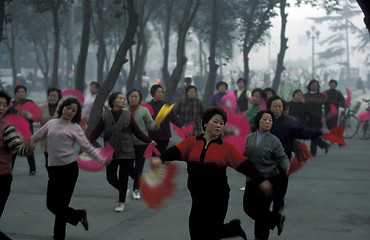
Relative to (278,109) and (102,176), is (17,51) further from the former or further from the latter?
(278,109)

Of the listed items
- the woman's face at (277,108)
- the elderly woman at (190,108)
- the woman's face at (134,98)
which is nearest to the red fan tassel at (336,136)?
the woman's face at (277,108)

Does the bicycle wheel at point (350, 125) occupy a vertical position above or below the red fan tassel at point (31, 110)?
below

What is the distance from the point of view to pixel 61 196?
273 inches

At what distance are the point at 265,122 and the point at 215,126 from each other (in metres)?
1.54

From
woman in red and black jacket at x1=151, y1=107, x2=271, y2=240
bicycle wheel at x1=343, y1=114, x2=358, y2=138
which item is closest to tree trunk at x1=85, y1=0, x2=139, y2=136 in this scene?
bicycle wheel at x1=343, y1=114, x2=358, y2=138

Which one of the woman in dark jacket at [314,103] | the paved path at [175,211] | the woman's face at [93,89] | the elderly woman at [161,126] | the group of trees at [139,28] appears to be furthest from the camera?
the group of trees at [139,28]

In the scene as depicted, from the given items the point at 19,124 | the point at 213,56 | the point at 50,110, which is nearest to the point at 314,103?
the point at 50,110

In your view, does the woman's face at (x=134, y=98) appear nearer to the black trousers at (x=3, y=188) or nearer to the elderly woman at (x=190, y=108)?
the elderly woman at (x=190, y=108)

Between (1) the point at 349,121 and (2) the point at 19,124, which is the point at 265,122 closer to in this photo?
(2) the point at 19,124

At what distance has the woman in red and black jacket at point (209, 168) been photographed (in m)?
5.26

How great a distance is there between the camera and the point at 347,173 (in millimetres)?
12523

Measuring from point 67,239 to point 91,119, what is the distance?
8.24m

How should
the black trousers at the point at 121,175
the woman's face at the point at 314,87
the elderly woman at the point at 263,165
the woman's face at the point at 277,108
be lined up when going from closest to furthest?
the elderly woman at the point at 263,165, the woman's face at the point at 277,108, the black trousers at the point at 121,175, the woman's face at the point at 314,87

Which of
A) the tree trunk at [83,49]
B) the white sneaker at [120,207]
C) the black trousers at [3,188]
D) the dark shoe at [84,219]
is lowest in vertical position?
the white sneaker at [120,207]
